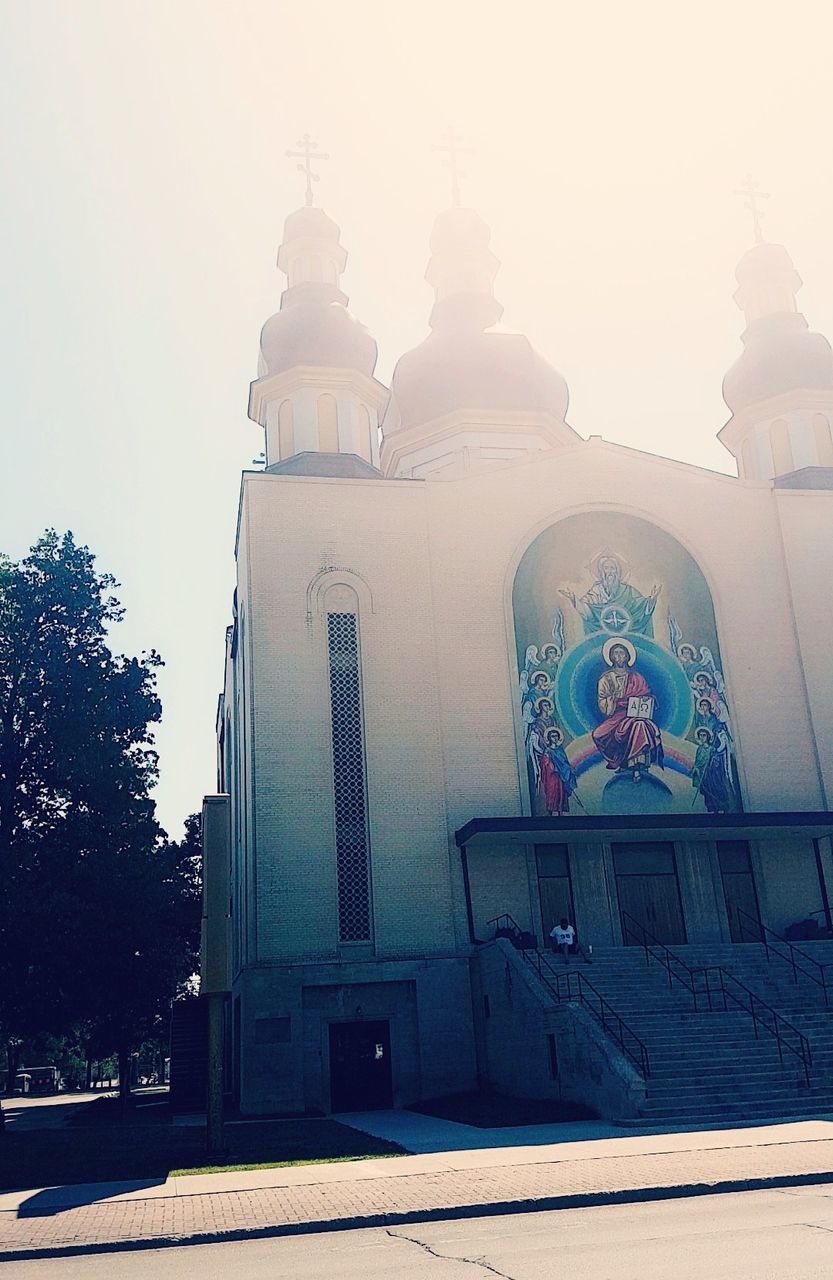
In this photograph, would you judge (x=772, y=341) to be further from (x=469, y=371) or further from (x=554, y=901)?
(x=554, y=901)

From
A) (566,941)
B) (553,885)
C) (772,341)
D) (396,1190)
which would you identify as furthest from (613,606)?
(396,1190)

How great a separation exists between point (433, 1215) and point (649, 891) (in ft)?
A: 60.3

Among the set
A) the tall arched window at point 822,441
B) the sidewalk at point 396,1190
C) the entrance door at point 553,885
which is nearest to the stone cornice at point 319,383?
A: the tall arched window at point 822,441

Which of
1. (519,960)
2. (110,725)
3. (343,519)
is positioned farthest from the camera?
(343,519)

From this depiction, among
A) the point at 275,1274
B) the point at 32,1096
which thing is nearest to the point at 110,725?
the point at 275,1274

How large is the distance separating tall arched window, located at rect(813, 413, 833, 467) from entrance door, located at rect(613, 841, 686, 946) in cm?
1243

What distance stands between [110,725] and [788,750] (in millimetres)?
16100

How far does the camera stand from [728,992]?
77.5ft

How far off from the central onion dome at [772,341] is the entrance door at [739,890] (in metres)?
13.3

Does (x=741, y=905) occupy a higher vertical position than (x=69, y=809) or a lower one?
lower

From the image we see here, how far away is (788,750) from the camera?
97.5ft

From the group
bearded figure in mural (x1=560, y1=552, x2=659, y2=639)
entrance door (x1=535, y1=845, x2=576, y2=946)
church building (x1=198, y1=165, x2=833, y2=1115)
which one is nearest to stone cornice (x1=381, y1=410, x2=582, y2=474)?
church building (x1=198, y1=165, x2=833, y2=1115)

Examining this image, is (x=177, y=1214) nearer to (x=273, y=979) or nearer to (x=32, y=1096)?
(x=273, y=979)

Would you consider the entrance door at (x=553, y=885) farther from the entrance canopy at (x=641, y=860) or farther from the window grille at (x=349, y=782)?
the window grille at (x=349, y=782)
